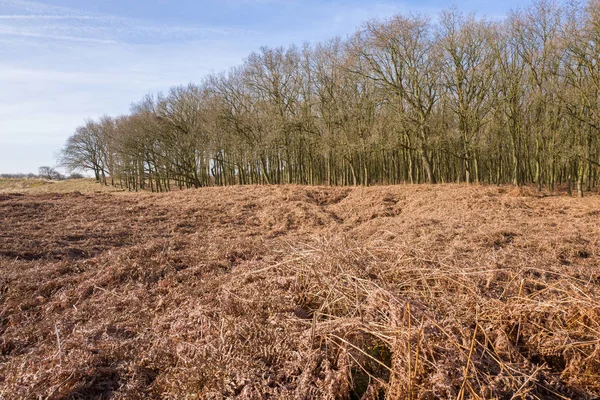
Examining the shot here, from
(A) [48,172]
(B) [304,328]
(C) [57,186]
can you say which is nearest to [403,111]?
(B) [304,328]

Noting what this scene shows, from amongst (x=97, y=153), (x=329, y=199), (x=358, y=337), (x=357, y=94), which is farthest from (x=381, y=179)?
(x=97, y=153)

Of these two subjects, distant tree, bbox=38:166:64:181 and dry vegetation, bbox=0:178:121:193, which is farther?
distant tree, bbox=38:166:64:181

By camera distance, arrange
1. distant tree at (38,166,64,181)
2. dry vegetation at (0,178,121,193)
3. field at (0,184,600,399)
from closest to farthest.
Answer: field at (0,184,600,399)
dry vegetation at (0,178,121,193)
distant tree at (38,166,64,181)

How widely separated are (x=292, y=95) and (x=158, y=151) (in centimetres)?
1610

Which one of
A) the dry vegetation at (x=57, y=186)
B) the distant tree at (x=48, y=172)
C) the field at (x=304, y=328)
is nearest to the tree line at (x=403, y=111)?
the dry vegetation at (x=57, y=186)

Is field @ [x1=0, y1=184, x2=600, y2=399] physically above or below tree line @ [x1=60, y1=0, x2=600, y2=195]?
below

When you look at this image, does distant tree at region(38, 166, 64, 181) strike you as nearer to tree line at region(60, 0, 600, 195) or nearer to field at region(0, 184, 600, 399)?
tree line at region(60, 0, 600, 195)

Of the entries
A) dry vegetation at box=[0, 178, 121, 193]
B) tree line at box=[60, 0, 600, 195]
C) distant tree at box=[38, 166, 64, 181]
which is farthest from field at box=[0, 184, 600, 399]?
distant tree at box=[38, 166, 64, 181]

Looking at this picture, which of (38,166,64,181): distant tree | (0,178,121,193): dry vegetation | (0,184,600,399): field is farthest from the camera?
(38,166,64,181): distant tree

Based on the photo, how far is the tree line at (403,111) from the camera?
19.3m

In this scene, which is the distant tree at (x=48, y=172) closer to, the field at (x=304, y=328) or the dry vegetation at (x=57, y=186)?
the dry vegetation at (x=57, y=186)

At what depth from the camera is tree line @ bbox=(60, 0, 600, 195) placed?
19312mm

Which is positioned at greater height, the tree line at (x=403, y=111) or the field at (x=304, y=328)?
the tree line at (x=403, y=111)

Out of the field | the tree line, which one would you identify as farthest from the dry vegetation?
the field
